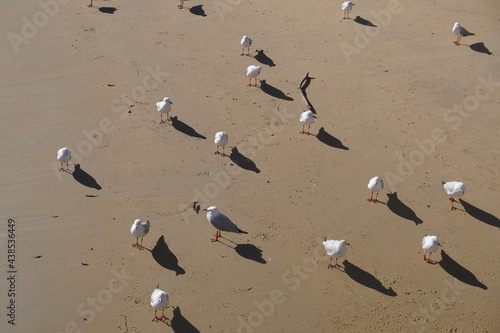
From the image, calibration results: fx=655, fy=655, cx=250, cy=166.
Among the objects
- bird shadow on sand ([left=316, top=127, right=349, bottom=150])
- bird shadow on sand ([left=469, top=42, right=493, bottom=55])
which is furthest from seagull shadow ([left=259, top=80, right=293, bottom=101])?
bird shadow on sand ([left=469, top=42, right=493, bottom=55])

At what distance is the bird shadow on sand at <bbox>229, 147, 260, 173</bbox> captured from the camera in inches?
544

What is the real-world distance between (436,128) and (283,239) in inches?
212

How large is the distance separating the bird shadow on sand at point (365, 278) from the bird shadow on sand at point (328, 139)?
3560mm

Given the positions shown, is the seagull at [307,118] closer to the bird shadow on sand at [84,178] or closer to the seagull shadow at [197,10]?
the bird shadow on sand at [84,178]

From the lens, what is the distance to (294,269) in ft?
37.8

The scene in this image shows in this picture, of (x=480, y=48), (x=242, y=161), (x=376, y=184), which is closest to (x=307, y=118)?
(x=242, y=161)

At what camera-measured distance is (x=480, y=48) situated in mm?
18375

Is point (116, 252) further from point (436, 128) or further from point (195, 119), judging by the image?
point (436, 128)

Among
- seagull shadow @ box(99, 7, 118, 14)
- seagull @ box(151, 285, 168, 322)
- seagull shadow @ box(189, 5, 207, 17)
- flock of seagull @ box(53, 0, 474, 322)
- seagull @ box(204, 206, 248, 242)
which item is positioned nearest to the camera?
seagull @ box(151, 285, 168, 322)

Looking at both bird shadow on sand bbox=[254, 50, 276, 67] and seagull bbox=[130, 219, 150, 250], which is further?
bird shadow on sand bbox=[254, 50, 276, 67]

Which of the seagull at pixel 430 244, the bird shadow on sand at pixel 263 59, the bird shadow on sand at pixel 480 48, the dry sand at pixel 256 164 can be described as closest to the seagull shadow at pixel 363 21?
the dry sand at pixel 256 164

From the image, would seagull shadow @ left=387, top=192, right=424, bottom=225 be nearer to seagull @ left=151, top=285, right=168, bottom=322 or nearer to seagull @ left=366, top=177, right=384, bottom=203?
seagull @ left=366, top=177, right=384, bottom=203

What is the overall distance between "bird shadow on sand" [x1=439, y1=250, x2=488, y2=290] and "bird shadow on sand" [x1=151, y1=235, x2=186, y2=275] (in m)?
4.67

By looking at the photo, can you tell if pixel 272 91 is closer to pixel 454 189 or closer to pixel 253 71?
pixel 253 71
